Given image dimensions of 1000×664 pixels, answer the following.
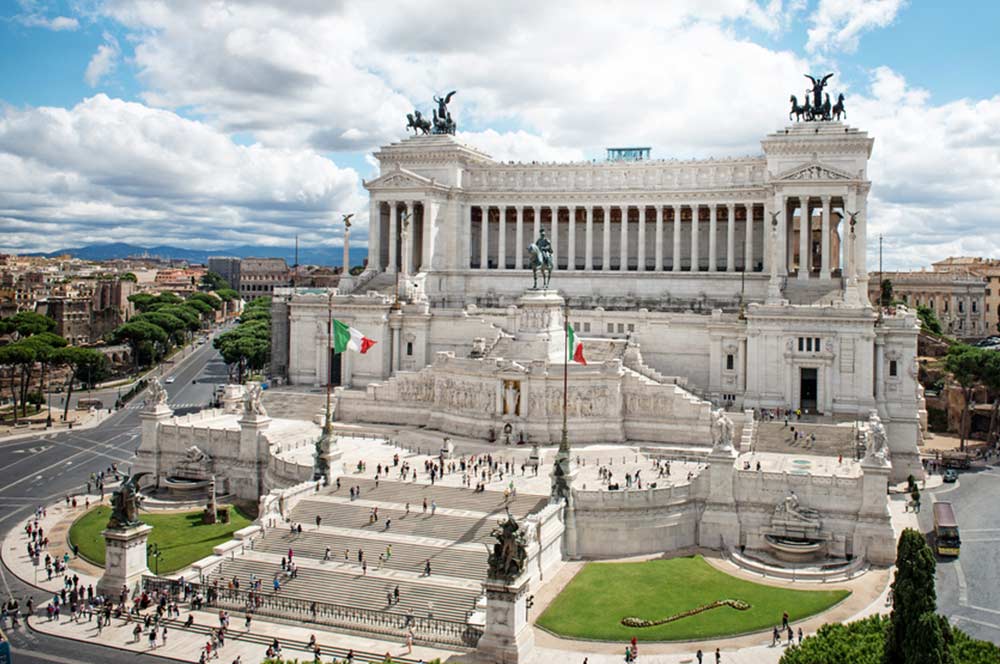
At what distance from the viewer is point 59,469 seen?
7050cm

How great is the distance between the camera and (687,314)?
74188mm

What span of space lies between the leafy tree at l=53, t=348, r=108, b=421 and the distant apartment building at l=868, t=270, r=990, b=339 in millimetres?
109987

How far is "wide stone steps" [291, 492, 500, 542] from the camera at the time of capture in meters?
46.6

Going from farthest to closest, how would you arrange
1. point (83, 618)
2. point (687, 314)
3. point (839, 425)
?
point (687, 314) < point (839, 425) < point (83, 618)

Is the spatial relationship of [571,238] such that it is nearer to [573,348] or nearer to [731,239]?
[731,239]

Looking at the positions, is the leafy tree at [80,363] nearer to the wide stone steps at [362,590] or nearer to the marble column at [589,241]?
the marble column at [589,241]

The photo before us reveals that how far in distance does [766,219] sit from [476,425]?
35492 mm

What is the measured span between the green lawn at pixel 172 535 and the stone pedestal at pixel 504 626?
63.4 feet

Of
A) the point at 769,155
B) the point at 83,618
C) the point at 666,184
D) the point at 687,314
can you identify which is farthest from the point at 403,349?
the point at 83,618

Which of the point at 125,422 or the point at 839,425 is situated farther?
the point at 125,422

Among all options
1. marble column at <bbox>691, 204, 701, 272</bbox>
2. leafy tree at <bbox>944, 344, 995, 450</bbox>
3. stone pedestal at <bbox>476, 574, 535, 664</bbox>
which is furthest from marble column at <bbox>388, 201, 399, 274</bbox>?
stone pedestal at <bbox>476, 574, 535, 664</bbox>

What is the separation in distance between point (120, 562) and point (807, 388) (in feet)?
158

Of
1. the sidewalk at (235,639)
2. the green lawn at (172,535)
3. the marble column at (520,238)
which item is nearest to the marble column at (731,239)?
the marble column at (520,238)

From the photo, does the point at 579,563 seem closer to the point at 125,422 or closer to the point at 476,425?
the point at 476,425
